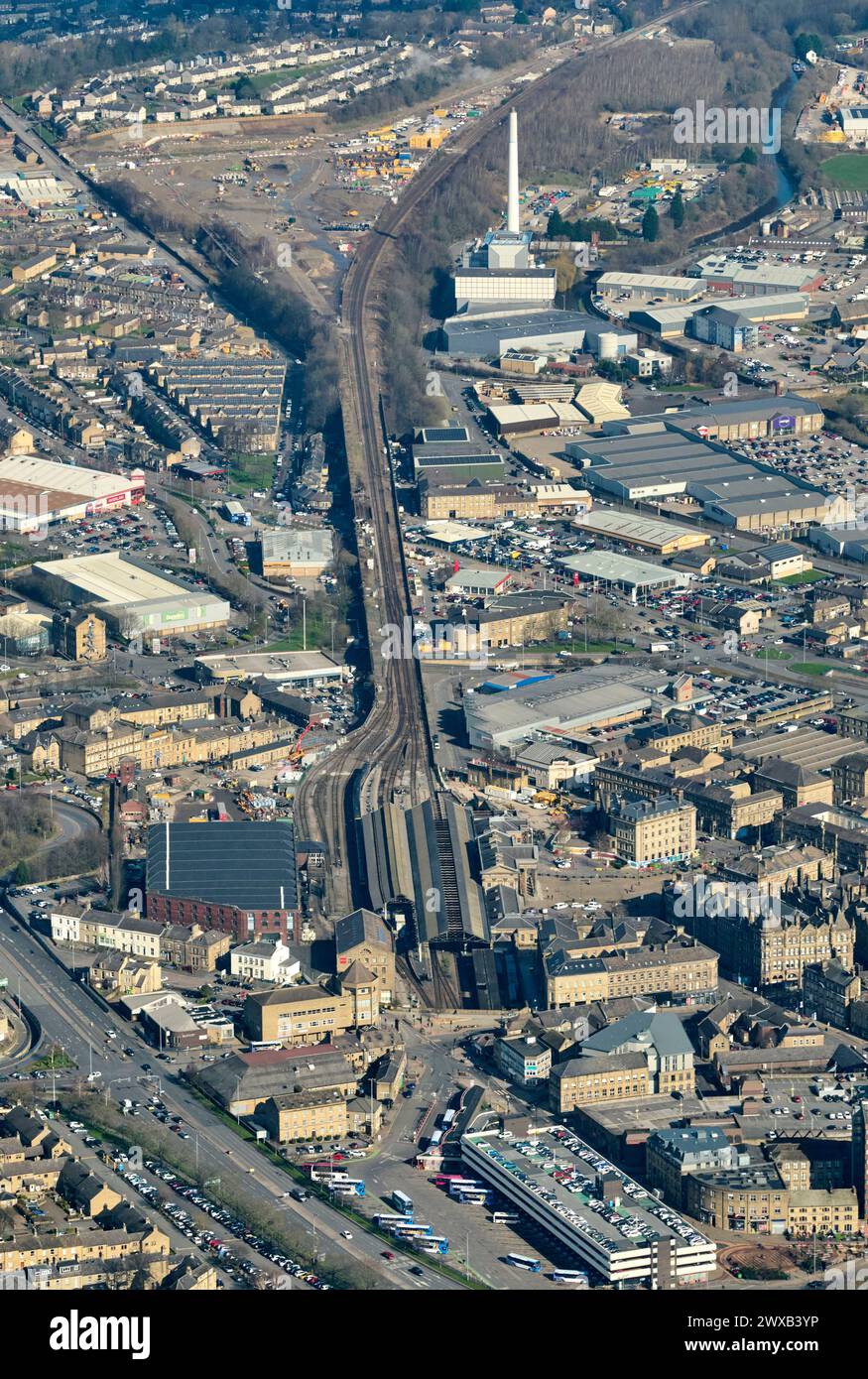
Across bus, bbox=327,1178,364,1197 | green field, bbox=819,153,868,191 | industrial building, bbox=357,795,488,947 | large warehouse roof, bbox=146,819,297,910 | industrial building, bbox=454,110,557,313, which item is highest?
green field, bbox=819,153,868,191

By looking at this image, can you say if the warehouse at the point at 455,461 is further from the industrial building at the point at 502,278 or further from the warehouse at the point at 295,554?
the industrial building at the point at 502,278

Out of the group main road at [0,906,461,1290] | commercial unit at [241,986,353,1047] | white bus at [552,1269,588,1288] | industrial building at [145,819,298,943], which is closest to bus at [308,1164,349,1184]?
main road at [0,906,461,1290]

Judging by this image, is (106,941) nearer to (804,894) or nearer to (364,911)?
(364,911)

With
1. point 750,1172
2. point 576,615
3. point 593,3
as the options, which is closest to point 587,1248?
point 750,1172

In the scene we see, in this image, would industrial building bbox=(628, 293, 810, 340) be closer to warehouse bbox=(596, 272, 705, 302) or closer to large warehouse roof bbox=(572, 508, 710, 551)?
warehouse bbox=(596, 272, 705, 302)

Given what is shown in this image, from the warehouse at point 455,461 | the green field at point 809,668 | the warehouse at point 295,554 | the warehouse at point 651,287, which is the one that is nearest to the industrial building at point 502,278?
the warehouse at point 651,287

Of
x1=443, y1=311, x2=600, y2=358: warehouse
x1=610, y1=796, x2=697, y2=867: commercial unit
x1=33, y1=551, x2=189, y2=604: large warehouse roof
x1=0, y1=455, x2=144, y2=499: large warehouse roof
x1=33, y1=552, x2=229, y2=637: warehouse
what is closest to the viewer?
x1=610, y1=796, x2=697, y2=867: commercial unit

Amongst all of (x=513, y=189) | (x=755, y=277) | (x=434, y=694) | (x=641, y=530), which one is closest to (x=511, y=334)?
(x=755, y=277)
